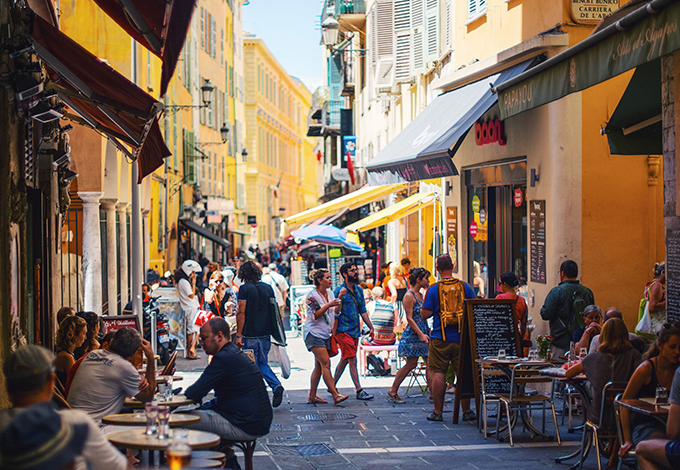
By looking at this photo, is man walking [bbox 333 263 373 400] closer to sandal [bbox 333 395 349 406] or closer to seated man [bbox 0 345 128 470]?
sandal [bbox 333 395 349 406]

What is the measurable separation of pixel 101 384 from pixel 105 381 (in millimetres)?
34

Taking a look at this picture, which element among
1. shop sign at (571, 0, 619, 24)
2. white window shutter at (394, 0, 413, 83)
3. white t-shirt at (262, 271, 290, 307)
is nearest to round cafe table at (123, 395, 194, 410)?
shop sign at (571, 0, 619, 24)

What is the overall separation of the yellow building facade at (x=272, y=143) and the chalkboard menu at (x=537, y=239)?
4172 cm

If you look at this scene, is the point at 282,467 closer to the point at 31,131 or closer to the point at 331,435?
the point at 331,435

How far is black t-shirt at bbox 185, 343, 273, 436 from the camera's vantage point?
6129 millimetres

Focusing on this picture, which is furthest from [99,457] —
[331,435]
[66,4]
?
[66,4]

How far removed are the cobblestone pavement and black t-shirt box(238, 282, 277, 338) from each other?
91 cm

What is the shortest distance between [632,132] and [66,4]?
31.7 ft

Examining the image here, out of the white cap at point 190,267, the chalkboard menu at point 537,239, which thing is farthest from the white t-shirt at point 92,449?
the white cap at point 190,267

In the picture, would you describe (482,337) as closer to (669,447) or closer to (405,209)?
(669,447)

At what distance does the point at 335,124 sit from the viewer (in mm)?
39375

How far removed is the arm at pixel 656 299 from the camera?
28.1 feet

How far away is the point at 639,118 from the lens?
29.0 ft

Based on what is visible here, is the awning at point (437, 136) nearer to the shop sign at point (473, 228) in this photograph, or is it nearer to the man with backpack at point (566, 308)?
the shop sign at point (473, 228)
